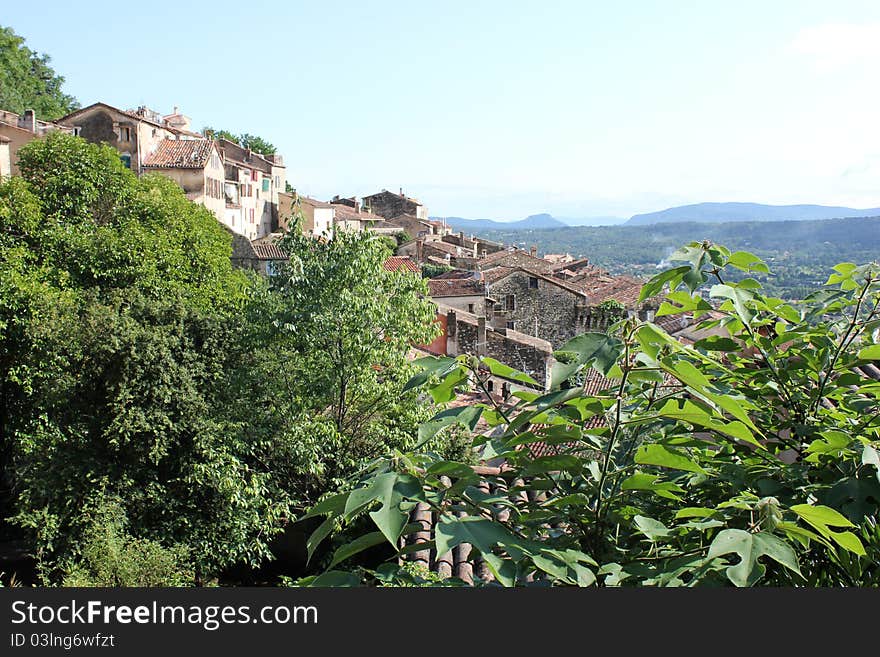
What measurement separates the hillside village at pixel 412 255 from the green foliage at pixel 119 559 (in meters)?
14.0

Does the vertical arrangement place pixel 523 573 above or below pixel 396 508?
below

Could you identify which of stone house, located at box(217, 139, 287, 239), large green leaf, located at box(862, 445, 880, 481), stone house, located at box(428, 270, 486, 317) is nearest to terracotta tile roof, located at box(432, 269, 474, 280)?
stone house, located at box(428, 270, 486, 317)

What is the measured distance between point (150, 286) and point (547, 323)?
1143 inches

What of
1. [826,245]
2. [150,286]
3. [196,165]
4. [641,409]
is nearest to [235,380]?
[150,286]

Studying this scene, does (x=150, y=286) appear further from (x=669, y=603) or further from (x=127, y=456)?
(x=669, y=603)

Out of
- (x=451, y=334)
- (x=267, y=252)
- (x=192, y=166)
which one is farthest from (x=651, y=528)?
(x=267, y=252)

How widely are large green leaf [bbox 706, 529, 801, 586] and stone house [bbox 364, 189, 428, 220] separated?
79.8 metres

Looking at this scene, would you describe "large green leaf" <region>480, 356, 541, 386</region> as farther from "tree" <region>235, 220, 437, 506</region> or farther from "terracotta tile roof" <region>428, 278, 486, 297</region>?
"terracotta tile roof" <region>428, 278, 486, 297</region>

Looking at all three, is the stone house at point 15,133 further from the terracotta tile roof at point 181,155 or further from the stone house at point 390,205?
the stone house at point 390,205

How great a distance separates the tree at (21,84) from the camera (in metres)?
58.0

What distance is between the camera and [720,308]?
3.00 m

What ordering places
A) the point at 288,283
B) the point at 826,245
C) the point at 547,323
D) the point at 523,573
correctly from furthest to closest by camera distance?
the point at 826,245 → the point at 547,323 → the point at 288,283 → the point at 523,573

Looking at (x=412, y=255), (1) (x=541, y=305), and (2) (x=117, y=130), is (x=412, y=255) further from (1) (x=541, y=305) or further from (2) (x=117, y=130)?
(2) (x=117, y=130)

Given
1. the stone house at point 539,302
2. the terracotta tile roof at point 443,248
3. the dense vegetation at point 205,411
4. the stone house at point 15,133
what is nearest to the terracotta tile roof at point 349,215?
the terracotta tile roof at point 443,248
